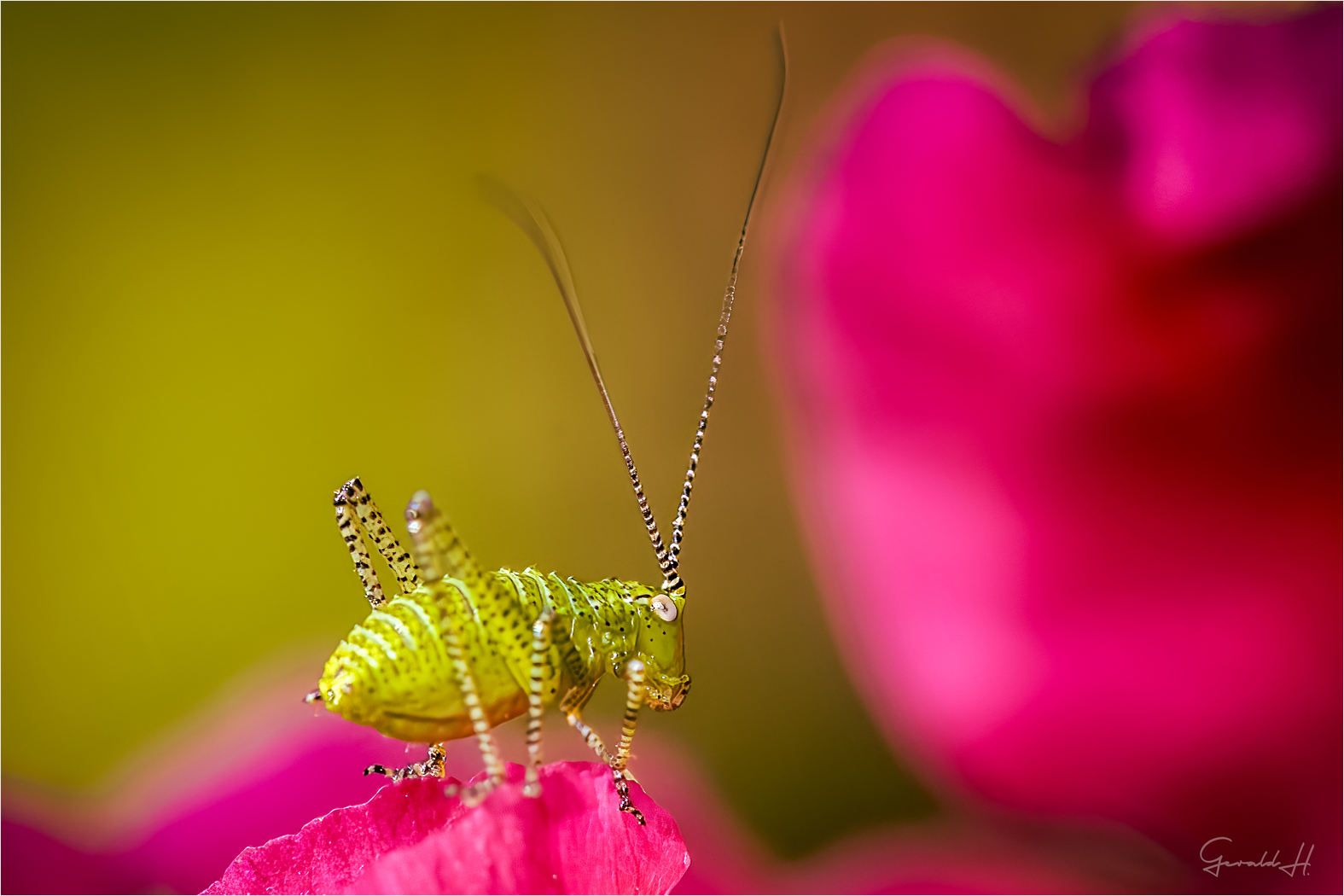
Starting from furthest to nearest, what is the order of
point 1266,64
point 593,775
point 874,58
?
point 874,58, point 1266,64, point 593,775

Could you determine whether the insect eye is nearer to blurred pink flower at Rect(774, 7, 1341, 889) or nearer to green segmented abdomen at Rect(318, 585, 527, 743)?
green segmented abdomen at Rect(318, 585, 527, 743)

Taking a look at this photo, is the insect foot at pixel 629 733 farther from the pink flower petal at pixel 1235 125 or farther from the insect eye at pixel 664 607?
the pink flower petal at pixel 1235 125

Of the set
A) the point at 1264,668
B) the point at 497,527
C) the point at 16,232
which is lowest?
the point at 1264,668

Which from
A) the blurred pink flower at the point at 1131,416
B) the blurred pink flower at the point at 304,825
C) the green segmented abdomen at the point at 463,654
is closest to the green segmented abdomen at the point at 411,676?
the green segmented abdomen at the point at 463,654

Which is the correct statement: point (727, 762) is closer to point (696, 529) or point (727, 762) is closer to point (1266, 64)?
point (696, 529)

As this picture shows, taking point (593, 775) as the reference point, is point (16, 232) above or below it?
above

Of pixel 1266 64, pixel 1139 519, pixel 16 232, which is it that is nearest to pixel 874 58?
pixel 1266 64
